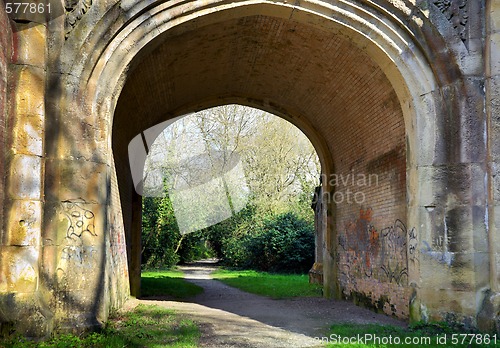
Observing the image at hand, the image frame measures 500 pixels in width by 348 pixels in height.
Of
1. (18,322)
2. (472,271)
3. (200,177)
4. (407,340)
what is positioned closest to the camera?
(18,322)

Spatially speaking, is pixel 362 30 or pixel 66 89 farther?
pixel 362 30

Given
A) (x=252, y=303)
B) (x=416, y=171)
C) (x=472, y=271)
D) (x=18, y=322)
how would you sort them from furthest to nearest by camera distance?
1. (x=252, y=303)
2. (x=416, y=171)
3. (x=472, y=271)
4. (x=18, y=322)

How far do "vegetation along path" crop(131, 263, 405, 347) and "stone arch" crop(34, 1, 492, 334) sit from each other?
1.63 m

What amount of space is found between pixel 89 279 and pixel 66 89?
8.83 feet

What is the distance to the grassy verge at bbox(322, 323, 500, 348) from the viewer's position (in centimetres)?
686

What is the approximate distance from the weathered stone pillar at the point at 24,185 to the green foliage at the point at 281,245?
19.1 meters

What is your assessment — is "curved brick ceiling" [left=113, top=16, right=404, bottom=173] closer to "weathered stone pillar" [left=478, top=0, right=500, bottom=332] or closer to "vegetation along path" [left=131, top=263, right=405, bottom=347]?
"weathered stone pillar" [left=478, top=0, right=500, bottom=332]

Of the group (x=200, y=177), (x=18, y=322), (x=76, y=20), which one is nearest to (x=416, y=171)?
(x=76, y=20)

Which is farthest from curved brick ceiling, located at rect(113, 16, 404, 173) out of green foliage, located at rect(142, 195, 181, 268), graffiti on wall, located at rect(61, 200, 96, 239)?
green foliage, located at rect(142, 195, 181, 268)

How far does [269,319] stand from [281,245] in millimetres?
16155

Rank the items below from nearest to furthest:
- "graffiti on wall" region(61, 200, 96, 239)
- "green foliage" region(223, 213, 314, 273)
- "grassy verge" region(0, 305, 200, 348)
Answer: "grassy verge" region(0, 305, 200, 348)
"graffiti on wall" region(61, 200, 96, 239)
"green foliage" region(223, 213, 314, 273)

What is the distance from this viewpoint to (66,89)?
729cm

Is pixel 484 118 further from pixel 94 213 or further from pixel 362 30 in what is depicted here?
pixel 94 213

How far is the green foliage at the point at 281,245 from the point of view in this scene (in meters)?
25.2
